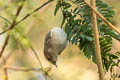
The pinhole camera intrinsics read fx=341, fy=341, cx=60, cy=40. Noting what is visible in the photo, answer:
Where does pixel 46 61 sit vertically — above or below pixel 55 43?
below

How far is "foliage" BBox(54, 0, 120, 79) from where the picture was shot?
0.64 meters

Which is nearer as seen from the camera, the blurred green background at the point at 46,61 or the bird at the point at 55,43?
the bird at the point at 55,43

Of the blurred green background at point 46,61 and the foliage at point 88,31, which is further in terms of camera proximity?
the blurred green background at point 46,61

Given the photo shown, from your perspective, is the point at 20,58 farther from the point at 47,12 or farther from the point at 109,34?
the point at 109,34

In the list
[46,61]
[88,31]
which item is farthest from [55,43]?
[46,61]

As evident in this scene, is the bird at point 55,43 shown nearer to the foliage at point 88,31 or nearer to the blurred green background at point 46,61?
the foliage at point 88,31

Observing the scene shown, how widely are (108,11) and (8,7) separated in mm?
264

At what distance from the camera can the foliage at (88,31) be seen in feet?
2.09

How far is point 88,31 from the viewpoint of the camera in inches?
25.2

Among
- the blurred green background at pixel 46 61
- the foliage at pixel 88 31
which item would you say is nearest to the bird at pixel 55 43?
the foliage at pixel 88 31

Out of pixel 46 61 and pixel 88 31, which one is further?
pixel 46 61

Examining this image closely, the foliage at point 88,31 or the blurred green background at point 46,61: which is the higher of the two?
the foliage at point 88,31

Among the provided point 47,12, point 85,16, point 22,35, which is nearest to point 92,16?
point 85,16

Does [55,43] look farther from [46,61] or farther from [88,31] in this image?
[46,61]
